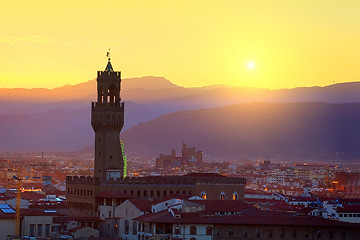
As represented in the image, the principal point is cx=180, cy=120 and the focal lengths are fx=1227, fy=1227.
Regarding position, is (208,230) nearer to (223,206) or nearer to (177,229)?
(177,229)

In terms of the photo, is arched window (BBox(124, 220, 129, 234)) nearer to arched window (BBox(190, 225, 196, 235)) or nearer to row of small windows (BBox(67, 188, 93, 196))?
arched window (BBox(190, 225, 196, 235))

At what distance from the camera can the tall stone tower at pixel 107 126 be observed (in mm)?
116875

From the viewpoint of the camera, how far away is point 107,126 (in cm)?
11769

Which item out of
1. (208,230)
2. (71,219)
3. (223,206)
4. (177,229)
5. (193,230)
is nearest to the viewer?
(177,229)

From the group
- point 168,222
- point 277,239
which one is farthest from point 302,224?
point 168,222

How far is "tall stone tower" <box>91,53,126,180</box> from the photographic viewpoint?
11688 centimetres

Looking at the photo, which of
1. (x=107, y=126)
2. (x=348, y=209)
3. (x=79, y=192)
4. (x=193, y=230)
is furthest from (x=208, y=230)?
(x=107, y=126)

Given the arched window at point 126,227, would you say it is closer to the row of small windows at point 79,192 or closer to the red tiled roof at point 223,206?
the red tiled roof at point 223,206

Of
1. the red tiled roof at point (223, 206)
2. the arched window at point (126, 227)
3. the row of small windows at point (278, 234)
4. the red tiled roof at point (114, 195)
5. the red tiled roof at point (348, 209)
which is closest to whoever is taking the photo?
the row of small windows at point (278, 234)

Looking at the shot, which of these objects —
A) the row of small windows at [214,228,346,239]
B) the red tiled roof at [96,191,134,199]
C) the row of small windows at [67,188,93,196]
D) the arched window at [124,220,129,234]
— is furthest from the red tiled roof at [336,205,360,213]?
the row of small windows at [67,188,93,196]

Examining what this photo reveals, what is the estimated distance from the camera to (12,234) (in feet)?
289

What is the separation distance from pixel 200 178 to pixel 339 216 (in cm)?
1758

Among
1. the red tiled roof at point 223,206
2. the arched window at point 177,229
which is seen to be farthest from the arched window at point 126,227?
the arched window at point 177,229

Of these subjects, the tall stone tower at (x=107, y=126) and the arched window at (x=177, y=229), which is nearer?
the arched window at (x=177, y=229)
